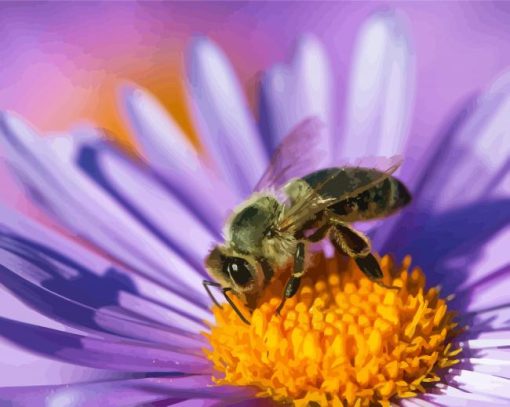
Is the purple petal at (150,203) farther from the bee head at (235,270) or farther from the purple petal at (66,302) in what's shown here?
the bee head at (235,270)

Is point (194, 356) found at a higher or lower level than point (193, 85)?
lower

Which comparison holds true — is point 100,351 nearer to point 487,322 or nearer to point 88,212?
point 88,212

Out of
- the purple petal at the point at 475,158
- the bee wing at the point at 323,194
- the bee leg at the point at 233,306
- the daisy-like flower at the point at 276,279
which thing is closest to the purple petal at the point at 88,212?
the daisy-like flower at the point at 276,279

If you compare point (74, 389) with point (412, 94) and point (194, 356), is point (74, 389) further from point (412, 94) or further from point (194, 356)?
point (412, 94)

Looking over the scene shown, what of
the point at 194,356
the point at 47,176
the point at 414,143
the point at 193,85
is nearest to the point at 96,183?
the point at 47,176

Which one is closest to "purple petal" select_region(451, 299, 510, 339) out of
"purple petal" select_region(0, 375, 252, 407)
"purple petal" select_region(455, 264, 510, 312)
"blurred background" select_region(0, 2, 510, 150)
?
"purple petal" select_region(455, 264, 510, 312)

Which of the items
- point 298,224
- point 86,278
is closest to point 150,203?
point 86,278
